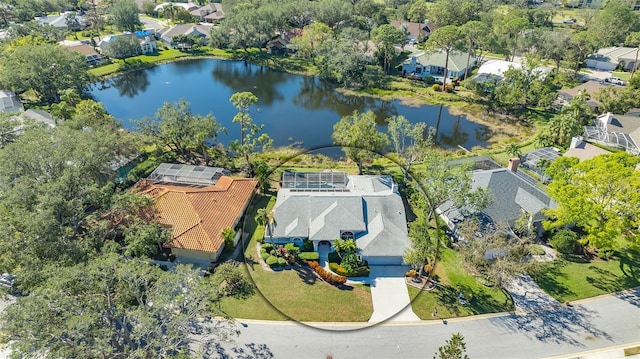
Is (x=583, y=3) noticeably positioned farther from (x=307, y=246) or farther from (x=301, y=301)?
(x=301, y=301)

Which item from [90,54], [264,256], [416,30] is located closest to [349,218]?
[264,256]

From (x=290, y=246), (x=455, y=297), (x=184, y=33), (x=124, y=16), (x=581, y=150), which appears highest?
(x=124, y=16)

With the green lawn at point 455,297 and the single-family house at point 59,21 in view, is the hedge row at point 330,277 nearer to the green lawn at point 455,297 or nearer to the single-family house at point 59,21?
the green lawn at point 455,297

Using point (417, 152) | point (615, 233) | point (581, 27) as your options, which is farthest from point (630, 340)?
point (581, 27)

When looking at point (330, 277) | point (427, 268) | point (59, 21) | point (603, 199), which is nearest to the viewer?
point (603, 199)

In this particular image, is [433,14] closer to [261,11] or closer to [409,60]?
[409,60]
